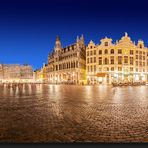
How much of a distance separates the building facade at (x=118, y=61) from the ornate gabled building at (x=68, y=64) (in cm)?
1277

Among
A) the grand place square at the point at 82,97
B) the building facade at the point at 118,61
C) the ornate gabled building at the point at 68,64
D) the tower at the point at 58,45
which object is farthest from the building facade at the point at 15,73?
the building facade at the point at 118,61

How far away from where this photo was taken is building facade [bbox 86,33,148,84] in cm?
7269

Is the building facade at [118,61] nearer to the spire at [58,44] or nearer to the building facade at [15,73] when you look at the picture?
the spire at [58,44]

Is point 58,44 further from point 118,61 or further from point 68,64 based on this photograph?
point 118,61

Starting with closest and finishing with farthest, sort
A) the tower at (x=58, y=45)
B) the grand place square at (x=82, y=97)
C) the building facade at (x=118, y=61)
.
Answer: the grand place square at (x=82, y=97) < the building facade at (x=118, y=61) < the tower at (x=58, y=45)

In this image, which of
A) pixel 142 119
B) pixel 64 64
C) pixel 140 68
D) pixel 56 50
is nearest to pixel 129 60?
pixel 140 68

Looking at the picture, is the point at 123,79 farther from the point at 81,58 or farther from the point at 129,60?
the point at 81,58

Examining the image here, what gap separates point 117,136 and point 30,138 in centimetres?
249

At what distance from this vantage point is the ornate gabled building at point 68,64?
297 feet

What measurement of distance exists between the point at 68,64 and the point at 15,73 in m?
108

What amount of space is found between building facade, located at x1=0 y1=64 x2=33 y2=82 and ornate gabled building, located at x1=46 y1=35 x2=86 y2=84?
77.5 meters

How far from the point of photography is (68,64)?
99250 mm

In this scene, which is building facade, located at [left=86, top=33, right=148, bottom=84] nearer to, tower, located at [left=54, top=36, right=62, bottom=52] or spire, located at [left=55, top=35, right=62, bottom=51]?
tower, located at [left=54, top=36, right=62, bottom=52]

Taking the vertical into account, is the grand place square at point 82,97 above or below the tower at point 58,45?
below
